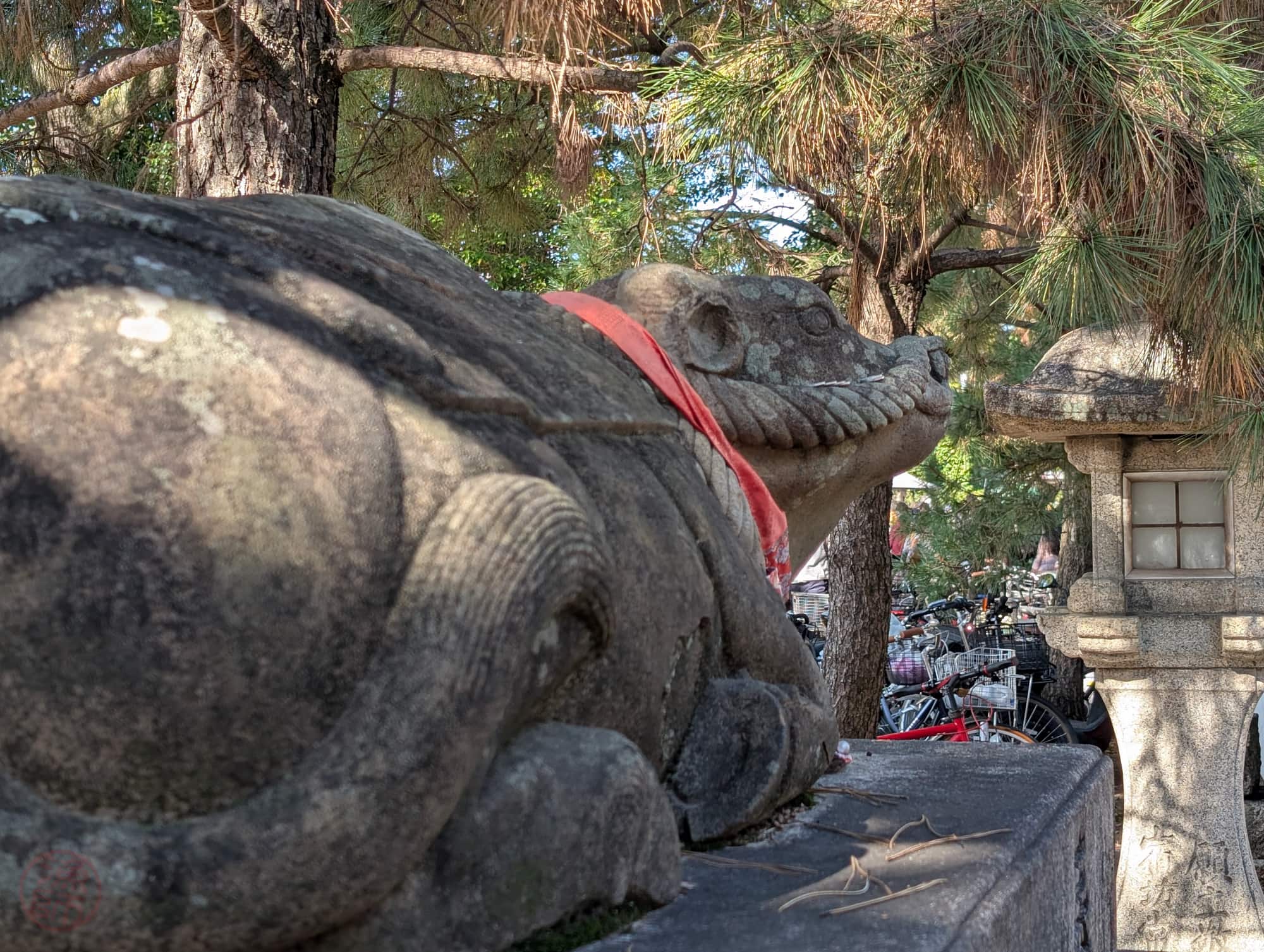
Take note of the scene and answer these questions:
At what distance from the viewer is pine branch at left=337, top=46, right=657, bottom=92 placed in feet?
11.9

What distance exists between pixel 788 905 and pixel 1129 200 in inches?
93.7

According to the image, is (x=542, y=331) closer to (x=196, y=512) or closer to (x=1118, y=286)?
(x=196, y=512)

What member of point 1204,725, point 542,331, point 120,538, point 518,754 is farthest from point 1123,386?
point 120,538

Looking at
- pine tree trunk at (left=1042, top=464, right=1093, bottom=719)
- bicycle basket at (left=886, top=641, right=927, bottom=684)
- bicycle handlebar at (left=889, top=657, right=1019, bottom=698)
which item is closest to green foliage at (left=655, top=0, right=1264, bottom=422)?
pine tree trunk at (left=1042, top=464, right=1093, bottom=719)

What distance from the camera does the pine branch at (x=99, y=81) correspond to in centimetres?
395

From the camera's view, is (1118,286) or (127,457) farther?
(1118,286)

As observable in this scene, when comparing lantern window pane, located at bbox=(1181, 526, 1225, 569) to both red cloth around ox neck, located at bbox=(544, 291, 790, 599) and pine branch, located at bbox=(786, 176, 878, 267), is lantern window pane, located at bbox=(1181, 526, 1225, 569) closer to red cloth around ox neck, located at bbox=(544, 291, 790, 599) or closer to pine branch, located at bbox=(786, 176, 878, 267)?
pine branch, located at bbox=(786, 176, 878, 267)

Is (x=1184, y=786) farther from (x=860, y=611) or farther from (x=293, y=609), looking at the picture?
(x=293, y=609)

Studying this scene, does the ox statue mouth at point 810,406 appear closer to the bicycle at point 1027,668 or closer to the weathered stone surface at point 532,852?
the weathered stone surface at point 532,852

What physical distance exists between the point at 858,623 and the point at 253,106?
10.8 feet

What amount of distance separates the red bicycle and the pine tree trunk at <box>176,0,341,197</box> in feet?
15.8

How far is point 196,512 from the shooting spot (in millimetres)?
1326

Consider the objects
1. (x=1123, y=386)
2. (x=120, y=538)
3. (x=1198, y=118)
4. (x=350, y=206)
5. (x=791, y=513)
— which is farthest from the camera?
(x=1123, y=386)

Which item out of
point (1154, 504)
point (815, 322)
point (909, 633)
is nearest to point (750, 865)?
point (815, 322)
